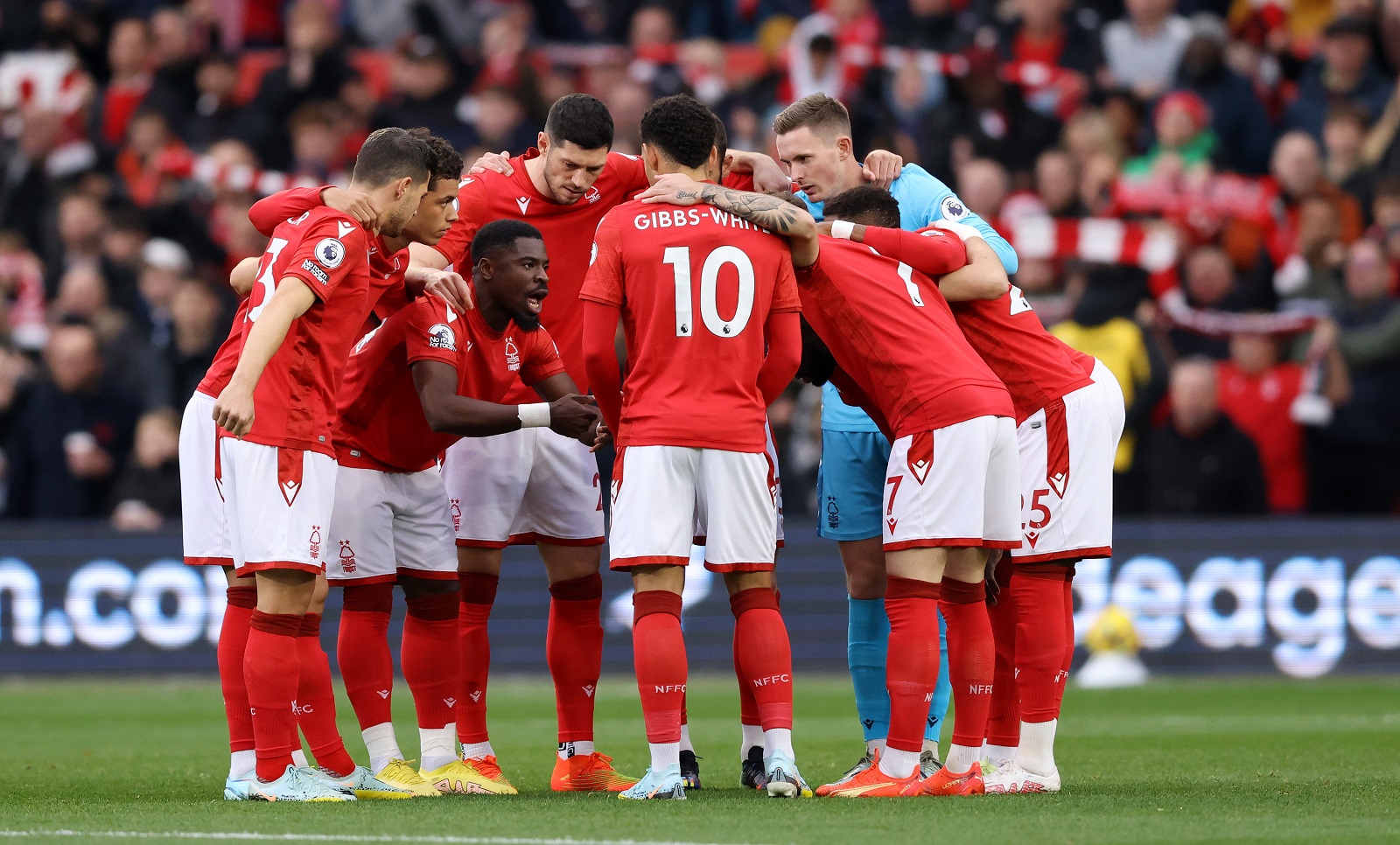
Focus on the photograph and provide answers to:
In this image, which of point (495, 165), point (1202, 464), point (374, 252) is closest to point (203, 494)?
point (374, 252)

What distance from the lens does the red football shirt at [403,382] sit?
7.62 m

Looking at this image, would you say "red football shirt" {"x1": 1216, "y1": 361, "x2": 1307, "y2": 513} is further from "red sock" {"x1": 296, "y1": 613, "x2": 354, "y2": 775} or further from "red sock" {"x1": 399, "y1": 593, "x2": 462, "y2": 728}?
"red sock" {"x1": 296, "y1": 613, "x2": 354, "y2": 775}

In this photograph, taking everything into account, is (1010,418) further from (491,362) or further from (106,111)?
(106,111)

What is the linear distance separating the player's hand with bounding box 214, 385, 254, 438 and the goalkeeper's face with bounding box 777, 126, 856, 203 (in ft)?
8.68

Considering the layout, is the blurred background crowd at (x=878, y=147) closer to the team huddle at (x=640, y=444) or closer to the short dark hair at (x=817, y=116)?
the short dark hair at (x=817, y=116)

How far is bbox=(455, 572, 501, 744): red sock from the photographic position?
7.86 meters

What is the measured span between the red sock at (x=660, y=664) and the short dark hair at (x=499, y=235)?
1.75m

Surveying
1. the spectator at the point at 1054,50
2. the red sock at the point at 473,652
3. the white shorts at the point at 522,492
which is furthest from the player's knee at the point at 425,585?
the spectator at the point at 1054,50

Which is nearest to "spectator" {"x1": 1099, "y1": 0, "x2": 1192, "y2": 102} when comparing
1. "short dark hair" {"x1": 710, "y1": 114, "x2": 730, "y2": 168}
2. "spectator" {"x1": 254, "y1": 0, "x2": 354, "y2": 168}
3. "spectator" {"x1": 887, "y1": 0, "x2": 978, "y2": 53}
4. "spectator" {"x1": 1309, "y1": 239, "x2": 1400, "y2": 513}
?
"spectator" {"x1": 887, "y1": 0, "x2": 978, "y2": 53}

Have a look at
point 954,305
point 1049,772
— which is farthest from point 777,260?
point 1049,772

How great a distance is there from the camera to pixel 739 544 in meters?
6.80

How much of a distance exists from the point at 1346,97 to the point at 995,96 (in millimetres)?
2850

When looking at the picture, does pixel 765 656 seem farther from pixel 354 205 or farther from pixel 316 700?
pixel 354 205

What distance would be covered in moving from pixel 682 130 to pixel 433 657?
7.93ft
